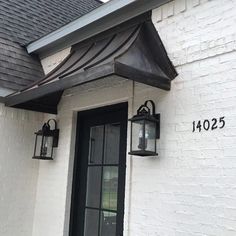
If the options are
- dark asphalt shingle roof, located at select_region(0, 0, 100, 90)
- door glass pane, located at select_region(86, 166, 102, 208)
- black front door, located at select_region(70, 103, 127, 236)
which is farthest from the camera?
dark asphalt shingle roof, located at select_region(0, 0, 100, 90)

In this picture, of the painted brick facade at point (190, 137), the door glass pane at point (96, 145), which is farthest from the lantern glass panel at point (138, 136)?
the door glass pane at point (96, 145)

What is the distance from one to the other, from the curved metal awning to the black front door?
1.98 feet

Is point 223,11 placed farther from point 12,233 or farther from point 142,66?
point 12,233

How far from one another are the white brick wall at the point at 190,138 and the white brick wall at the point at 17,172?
1.51 meters

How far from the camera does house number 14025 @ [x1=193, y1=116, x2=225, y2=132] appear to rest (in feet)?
8.07

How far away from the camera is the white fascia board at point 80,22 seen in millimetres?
3254

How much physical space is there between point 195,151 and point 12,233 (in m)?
2.44

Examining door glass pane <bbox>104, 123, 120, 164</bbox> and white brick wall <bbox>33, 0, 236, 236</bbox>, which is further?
door glass pane <bbox>104, 123, 120, 164</bbox>

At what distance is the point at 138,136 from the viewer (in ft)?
9.36

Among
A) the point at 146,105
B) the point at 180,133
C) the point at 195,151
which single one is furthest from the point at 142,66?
the point at 195,151

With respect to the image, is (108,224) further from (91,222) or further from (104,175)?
(104,175)

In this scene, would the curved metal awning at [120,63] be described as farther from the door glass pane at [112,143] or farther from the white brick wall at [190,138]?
the door glass pane at [112,143]

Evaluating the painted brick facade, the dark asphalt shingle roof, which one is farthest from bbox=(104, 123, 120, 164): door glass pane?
the dark asphalt shingle roof

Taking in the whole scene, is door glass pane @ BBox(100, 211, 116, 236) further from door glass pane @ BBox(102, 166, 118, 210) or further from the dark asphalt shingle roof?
the dark asphalt shingle roof
